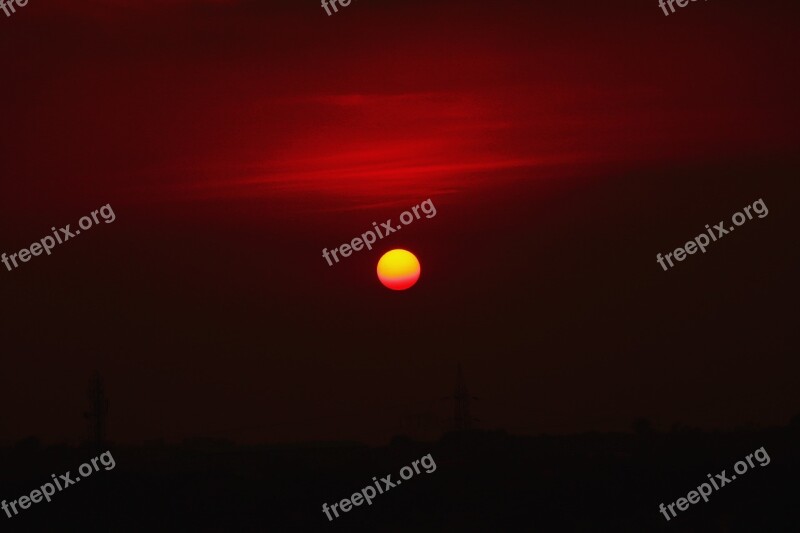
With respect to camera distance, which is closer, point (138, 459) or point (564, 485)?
point (564, 485)

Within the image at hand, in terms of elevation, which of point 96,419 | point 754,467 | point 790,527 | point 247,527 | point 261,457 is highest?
point 261,457

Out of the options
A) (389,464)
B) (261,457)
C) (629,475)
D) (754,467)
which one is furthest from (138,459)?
(754,467)

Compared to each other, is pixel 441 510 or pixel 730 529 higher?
pixel 441 510

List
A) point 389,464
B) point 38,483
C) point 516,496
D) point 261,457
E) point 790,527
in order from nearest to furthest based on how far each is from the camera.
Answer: point 790,527 → point 516,496 → point 38,483 → point 389,464 → point 261,457

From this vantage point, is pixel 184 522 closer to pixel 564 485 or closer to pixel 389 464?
pixel 564 485

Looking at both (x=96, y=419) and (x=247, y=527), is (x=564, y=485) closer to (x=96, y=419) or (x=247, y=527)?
(x=247, y=527)

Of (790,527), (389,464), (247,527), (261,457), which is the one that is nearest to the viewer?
(790,527)
